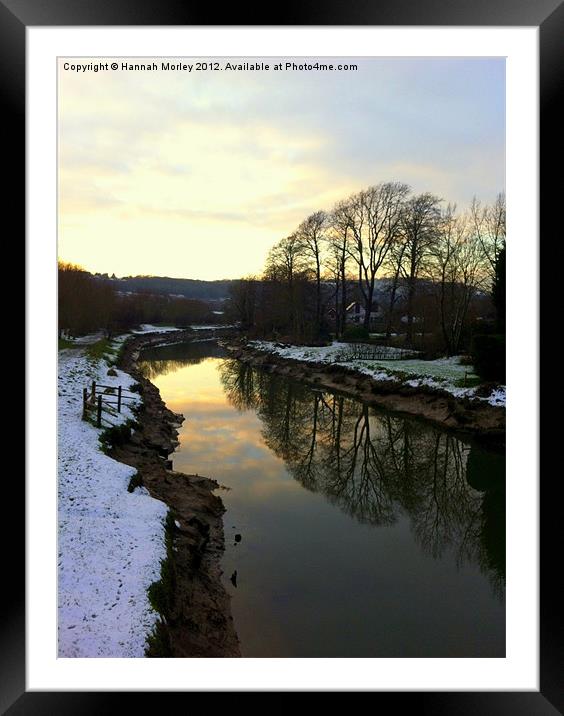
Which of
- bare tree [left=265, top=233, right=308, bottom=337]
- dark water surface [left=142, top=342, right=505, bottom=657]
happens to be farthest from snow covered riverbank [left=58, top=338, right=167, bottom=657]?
bare tree [left=265, top=233, right=308, bottom=337]

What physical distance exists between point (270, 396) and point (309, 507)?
14.0 meters

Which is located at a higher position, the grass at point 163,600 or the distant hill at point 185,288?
the distant hill at point 185,288

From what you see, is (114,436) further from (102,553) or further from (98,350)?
(98,350)

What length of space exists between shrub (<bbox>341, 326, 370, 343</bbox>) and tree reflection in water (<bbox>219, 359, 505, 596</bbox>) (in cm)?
1112

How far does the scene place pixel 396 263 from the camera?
30344 mm

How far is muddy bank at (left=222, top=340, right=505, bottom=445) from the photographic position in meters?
15.9

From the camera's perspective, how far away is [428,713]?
3.68 metres

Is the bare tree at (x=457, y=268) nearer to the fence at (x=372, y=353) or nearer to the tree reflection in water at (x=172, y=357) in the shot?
the fence at (x=372, y=353)

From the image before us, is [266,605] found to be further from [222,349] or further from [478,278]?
[222,349]

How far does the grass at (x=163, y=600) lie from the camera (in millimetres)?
5000

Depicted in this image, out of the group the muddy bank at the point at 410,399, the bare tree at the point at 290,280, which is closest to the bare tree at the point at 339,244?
the bare tree at the point at 290,280

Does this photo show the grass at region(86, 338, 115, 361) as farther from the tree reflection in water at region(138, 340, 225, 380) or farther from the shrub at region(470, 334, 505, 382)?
the shrub at region(470, 334, 505, 382)
